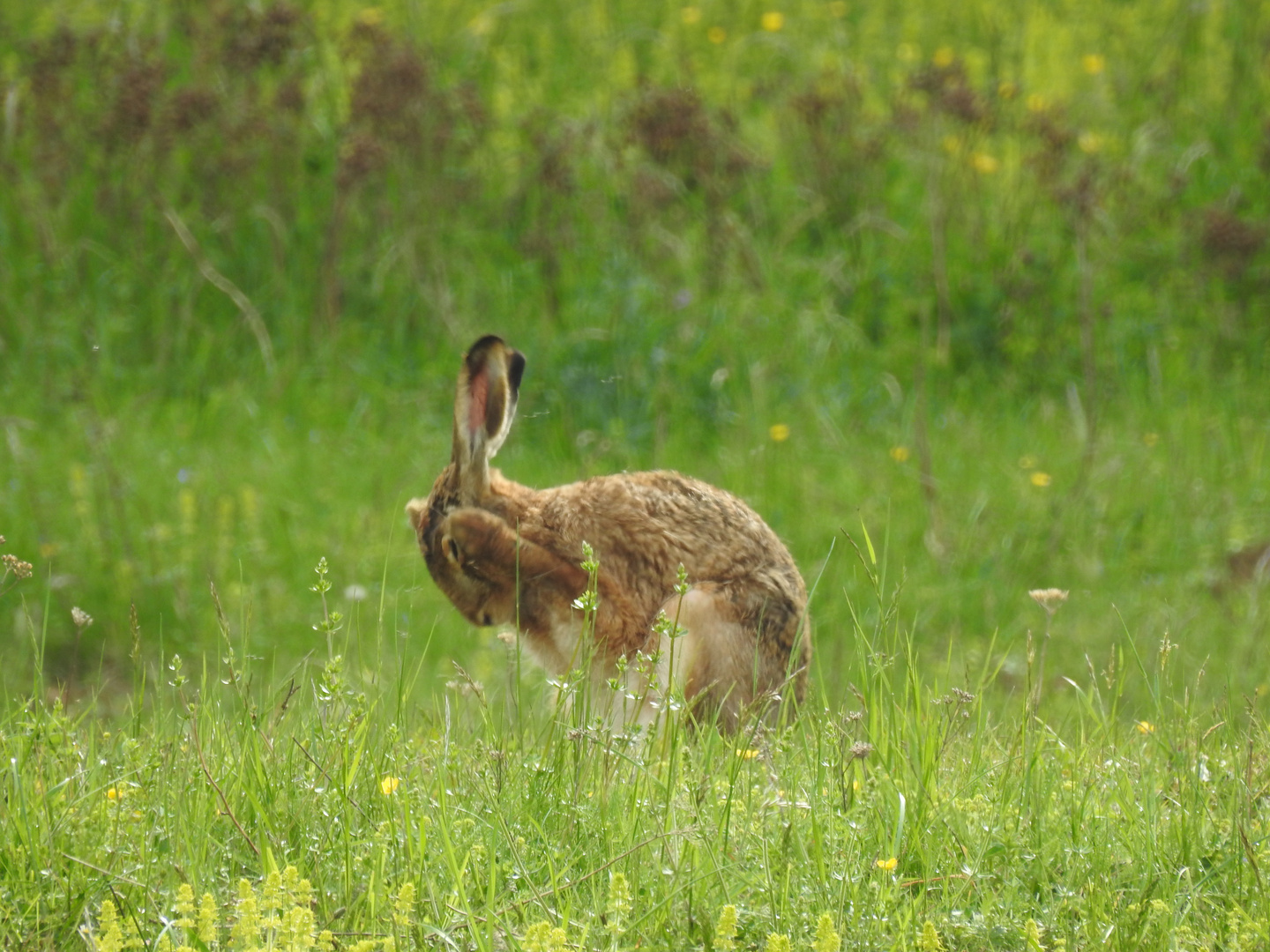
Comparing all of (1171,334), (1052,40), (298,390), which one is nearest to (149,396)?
(298,390)

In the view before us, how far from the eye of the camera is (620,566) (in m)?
4.10

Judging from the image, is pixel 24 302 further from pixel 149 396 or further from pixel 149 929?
pixel 149 929

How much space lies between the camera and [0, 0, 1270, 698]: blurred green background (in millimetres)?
7094

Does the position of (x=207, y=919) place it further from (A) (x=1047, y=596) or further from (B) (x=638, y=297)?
(B) (x=638, y=297)

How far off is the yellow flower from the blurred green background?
0.13 feet

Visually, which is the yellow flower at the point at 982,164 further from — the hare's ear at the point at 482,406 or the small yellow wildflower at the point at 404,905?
the small yellow wildflower at the point at 404,905

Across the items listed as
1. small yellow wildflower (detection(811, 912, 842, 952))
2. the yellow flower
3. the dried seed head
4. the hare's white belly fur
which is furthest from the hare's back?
the yellow flower

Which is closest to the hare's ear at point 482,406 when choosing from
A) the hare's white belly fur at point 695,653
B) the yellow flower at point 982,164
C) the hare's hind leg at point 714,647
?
the hare's white belly fur at point 695,653

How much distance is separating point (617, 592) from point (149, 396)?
5057 millimetres

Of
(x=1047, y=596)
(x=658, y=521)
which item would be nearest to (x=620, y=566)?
(x=658, y=521)

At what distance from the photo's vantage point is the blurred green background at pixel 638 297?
7.09 m

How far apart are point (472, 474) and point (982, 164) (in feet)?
22.1

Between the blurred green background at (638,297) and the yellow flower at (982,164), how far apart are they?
1.5 inches

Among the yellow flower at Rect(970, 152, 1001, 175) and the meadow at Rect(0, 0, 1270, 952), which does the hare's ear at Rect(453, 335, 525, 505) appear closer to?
the meadow at Rect(0, 0, 1270, 952)
